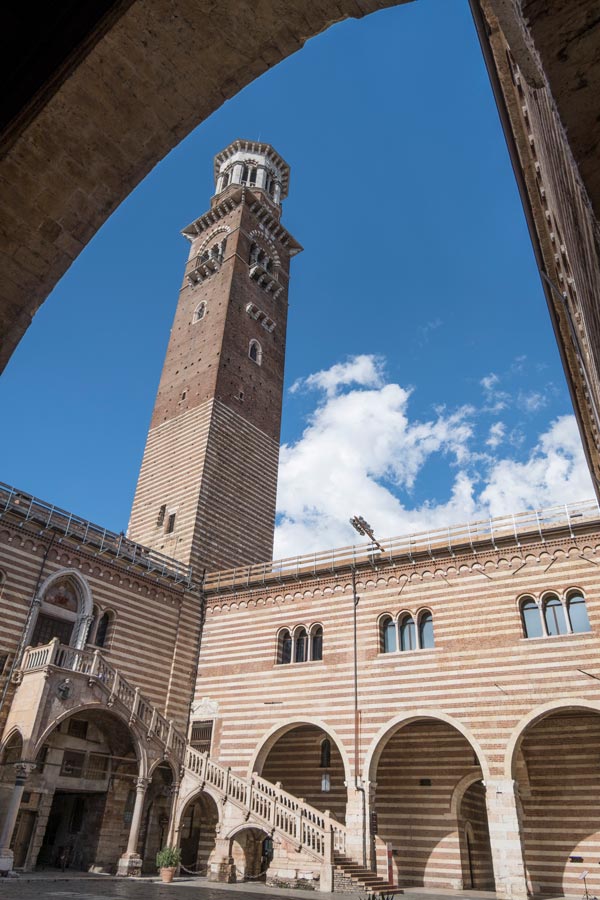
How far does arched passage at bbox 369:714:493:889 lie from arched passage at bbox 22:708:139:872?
7188mm

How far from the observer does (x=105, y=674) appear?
55.0ft

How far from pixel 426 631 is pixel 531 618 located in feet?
9.85

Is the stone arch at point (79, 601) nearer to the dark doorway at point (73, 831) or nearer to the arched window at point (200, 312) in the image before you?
the dark doorway at point (73, 831)

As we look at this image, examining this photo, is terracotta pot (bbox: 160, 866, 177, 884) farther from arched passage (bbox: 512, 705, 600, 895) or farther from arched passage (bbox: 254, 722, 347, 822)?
arched passage (bbox: 512, 705, 600, 895)

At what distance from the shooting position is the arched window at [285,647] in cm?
1977

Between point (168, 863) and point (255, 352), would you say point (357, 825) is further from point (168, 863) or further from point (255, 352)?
point (255, 352)

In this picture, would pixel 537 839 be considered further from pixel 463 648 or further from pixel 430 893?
pixel 463 648

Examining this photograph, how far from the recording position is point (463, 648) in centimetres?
1662

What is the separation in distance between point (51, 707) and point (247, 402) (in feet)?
54.8

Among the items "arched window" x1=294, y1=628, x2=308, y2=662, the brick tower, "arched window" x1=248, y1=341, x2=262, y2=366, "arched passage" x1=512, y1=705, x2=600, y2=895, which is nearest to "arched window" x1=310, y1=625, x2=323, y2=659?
"arched window" x1=294, y1=628, x2=308, y2=662

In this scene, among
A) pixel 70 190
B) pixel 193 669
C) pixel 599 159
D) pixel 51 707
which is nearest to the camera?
pixel 599 159

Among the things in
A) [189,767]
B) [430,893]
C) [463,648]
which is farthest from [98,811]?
[463,648]

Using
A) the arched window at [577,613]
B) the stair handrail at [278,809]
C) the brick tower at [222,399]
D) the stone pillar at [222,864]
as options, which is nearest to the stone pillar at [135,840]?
the stair handrail at [278,809]

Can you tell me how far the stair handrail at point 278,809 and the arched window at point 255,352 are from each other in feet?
60.8
